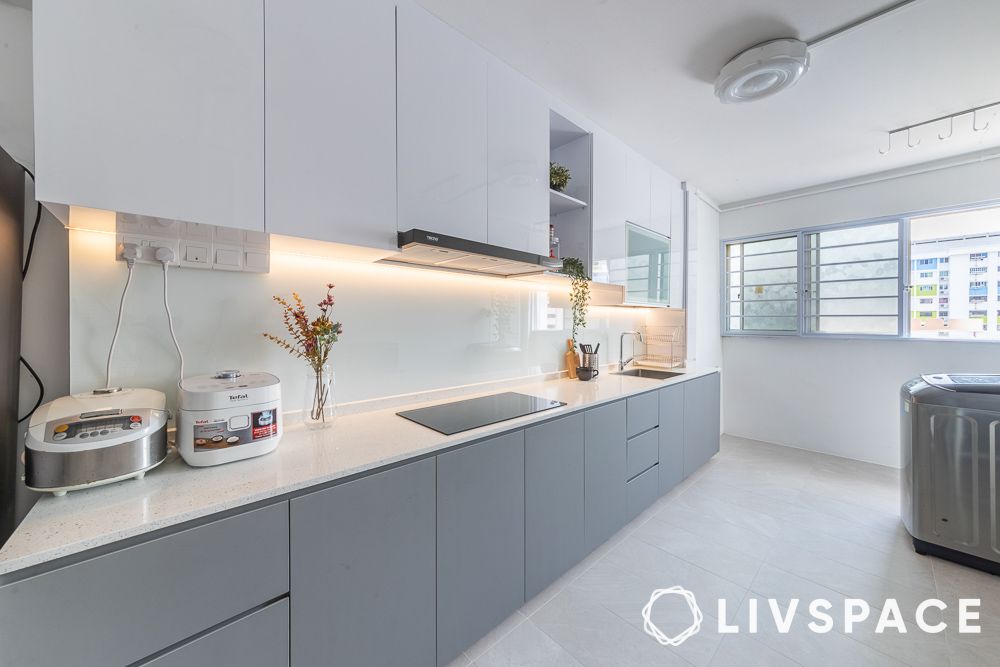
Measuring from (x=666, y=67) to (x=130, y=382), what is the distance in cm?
266

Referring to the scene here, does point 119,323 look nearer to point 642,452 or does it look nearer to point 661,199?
point 642,452

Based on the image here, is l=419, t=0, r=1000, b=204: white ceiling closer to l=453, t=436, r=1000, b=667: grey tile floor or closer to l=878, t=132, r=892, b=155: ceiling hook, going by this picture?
l=878, t=132, r=892, b=155: ceiling hook

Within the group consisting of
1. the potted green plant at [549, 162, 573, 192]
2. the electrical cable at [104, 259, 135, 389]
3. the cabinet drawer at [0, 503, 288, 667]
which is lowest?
the cabinet drawer at [0, 503, 288, 667]

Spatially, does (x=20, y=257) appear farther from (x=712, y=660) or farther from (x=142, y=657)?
(x=712, y=660)

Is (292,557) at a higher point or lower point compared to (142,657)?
higher

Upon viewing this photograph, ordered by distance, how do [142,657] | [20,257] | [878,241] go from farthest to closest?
1. [878,241]
2. [20,257]
3. [142,657]

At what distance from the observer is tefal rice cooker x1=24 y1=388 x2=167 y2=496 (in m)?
0.83

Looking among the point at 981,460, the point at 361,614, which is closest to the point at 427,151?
the point at 361,614

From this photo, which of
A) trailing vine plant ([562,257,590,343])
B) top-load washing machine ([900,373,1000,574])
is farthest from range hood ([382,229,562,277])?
top-load washing machine ([900,373,1000,574])

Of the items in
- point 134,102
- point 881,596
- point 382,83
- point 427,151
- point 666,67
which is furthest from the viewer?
point 666,67

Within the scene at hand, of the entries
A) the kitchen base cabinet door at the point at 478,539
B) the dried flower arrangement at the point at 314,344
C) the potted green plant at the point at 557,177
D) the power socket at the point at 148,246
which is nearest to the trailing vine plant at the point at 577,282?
the potted green plant at the point at 557,177

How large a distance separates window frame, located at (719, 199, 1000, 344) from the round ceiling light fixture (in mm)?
2486

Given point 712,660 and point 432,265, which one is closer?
point 712,660

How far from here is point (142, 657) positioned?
797 millimetres
